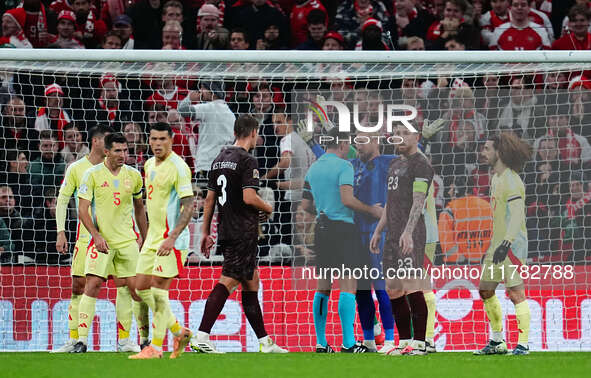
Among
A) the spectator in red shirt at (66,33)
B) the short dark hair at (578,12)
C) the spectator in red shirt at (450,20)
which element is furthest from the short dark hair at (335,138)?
the short dark hair at (578,12)

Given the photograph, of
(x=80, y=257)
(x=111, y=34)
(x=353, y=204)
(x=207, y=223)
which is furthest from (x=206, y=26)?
(x=207, y=223)

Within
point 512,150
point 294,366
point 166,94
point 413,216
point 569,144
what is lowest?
point 294,366

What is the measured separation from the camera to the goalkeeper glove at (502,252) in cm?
927

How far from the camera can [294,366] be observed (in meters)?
7.83

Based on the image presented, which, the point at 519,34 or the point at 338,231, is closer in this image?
the point at 338,231

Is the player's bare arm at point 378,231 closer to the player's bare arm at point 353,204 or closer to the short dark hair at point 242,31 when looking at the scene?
the player's bare arm at point 353,204

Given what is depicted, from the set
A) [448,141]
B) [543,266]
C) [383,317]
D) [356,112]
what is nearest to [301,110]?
[356,112]

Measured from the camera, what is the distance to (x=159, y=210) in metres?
9.12

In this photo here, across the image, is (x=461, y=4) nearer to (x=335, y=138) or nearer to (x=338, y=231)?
(x=335, y=138)

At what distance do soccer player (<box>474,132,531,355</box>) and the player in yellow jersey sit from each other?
9.15ft

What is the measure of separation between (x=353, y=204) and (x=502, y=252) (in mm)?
1464

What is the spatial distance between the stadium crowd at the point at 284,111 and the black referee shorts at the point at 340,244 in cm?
54

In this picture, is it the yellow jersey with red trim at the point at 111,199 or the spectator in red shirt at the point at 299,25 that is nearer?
the yellow jersey with red trim at the point at 111,199

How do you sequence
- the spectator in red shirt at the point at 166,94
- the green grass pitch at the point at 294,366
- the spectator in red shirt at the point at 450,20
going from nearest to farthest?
the green grass pitch at the point at 294,366 < the spectator in red shirt at the point at 166,94 < the spectator in red shirt at the point at 450,20
